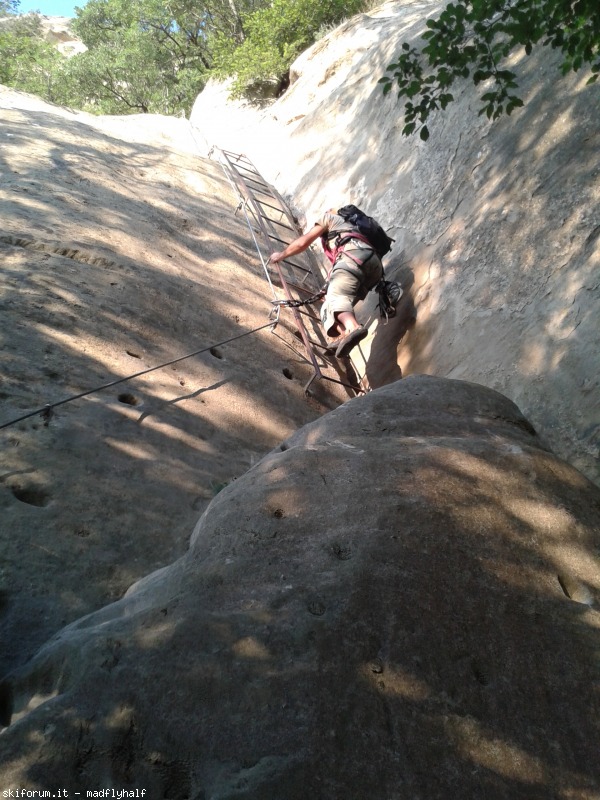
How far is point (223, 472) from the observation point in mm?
3809

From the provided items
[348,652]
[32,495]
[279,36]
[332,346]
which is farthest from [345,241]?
[279,36]

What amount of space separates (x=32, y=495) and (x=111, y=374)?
1.20 m

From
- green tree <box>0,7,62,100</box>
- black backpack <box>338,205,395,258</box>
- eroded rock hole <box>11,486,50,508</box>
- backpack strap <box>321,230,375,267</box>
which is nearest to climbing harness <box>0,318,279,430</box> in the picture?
eroded rock hole <box>11,486,50,508</box>

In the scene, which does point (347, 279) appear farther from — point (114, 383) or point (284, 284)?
point (114, 383)

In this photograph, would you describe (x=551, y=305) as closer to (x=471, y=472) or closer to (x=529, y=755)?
(x=471, y=472)

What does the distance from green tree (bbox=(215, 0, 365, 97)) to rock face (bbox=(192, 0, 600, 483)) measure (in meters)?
4.66

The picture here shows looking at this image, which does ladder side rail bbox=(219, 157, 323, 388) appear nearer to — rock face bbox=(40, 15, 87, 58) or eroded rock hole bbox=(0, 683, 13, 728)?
eroded rock hole bbox=(0, 683, 13, 728)

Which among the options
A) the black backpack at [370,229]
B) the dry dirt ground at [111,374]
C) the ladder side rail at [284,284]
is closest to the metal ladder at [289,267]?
the ladder side rail at [284,284]

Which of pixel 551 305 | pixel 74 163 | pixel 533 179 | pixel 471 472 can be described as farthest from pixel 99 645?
pixel 74 163

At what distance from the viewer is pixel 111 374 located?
4090mm

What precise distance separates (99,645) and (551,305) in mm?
3330

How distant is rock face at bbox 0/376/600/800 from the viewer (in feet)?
5.51

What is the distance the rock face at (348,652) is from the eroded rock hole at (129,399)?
1.47 metres

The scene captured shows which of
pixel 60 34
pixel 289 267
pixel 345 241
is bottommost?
pixel 60 34
